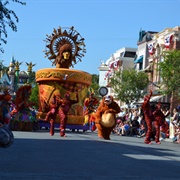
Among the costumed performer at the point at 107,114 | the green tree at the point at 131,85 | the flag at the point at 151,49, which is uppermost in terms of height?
the flag at the point at 151,49

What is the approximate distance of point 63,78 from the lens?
3225cm

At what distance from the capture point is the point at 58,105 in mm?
23000

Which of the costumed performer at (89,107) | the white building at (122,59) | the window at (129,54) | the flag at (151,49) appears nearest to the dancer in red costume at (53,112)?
the costumed performer at (89,107)

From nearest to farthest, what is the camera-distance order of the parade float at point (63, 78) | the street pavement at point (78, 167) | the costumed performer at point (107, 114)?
1. the street pavement at point (78, 167)
2. the costumed performer at point (107, 114)
3. the parade float at point (63, 78)

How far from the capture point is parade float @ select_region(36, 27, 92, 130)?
3219 centimetres

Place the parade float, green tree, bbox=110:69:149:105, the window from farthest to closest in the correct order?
the window, green tree, bbox=110:69:149:105, the parade float

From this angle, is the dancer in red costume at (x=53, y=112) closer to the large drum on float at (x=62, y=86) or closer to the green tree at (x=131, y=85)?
the large drum on float at (x=62, y=86)

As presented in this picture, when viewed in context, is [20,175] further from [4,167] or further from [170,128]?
[170,128]

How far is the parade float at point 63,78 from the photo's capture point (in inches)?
1267

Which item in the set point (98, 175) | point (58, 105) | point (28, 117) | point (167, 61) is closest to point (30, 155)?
point (98, 175)

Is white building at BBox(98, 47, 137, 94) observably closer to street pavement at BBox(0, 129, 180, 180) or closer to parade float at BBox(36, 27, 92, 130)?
parade float at BBox(36, 27, 92, 130)

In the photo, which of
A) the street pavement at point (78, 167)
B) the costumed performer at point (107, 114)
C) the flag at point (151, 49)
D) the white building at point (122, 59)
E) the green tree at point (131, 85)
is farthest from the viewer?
the white building at point (122, 59)

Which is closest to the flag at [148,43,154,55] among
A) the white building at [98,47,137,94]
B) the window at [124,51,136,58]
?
the white building at [98,47,137,94]

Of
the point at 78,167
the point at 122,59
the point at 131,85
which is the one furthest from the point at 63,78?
the point at 122,59
